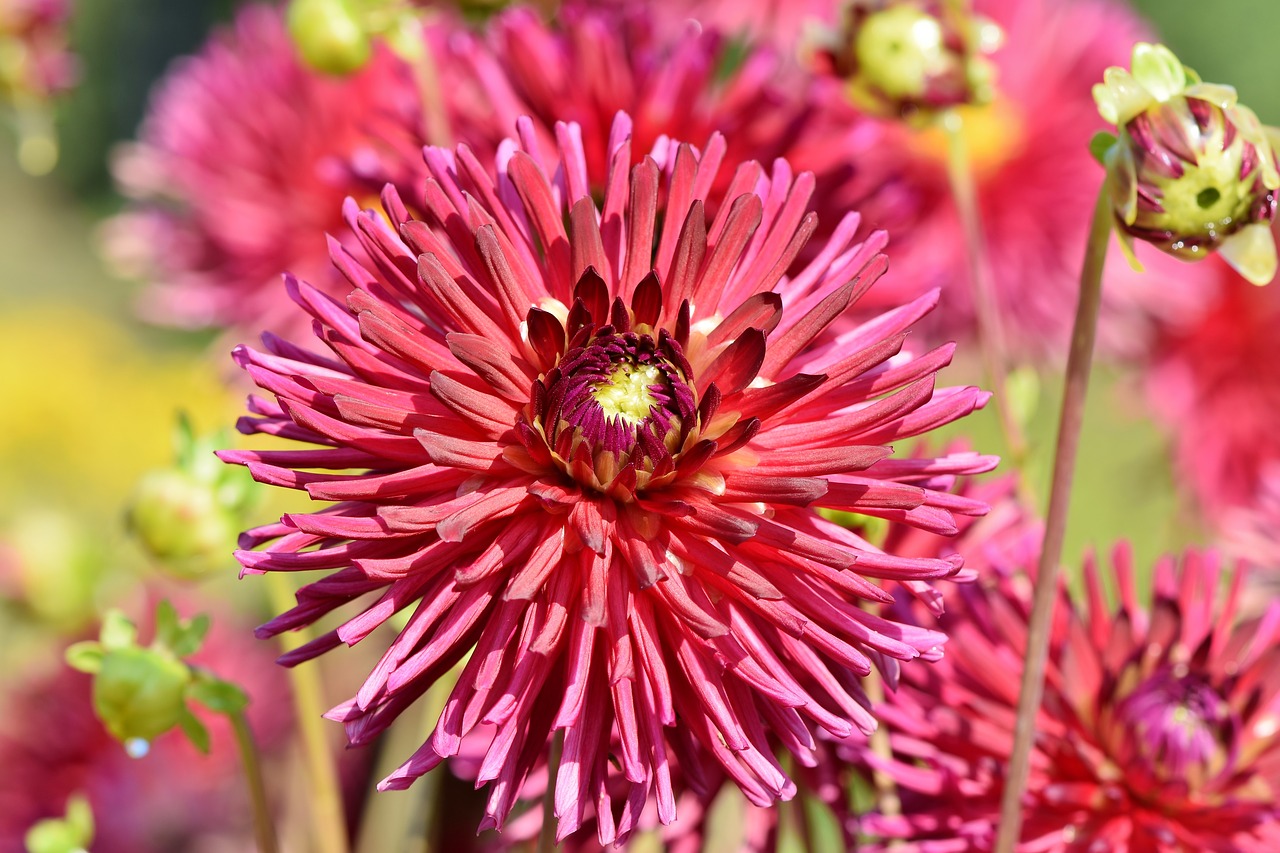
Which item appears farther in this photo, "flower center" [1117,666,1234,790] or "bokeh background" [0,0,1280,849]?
"bokeh background" [0,0,1280,849]

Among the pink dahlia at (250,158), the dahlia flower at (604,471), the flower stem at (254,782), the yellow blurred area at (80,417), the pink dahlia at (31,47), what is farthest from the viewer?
the yellow blurred area at (80,417)

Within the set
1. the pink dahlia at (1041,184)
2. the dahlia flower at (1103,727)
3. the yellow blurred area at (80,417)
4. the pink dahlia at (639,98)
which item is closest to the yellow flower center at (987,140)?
the pink dahlia at (1041,184)

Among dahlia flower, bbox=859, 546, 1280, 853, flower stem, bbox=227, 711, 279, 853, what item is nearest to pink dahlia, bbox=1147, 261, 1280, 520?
dahlia flower, bbox=859, 546, 1280, 853

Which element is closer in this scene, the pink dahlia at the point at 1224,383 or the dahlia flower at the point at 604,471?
the dahlia flower at the point at 604,471

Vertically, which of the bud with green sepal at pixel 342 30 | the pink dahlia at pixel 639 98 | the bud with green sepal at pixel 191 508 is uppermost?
the bud with green sepal at pixel 342 30

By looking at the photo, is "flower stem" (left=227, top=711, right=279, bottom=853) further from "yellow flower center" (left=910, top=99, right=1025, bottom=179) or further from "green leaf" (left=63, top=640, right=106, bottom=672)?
"yellow flower center" (left=910, top=99, right=1025, bottom=179)

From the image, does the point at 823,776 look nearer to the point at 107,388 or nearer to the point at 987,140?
the point at 987,140

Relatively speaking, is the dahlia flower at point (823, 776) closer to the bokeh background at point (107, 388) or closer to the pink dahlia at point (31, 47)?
the bokeh background at point (107, 388)
